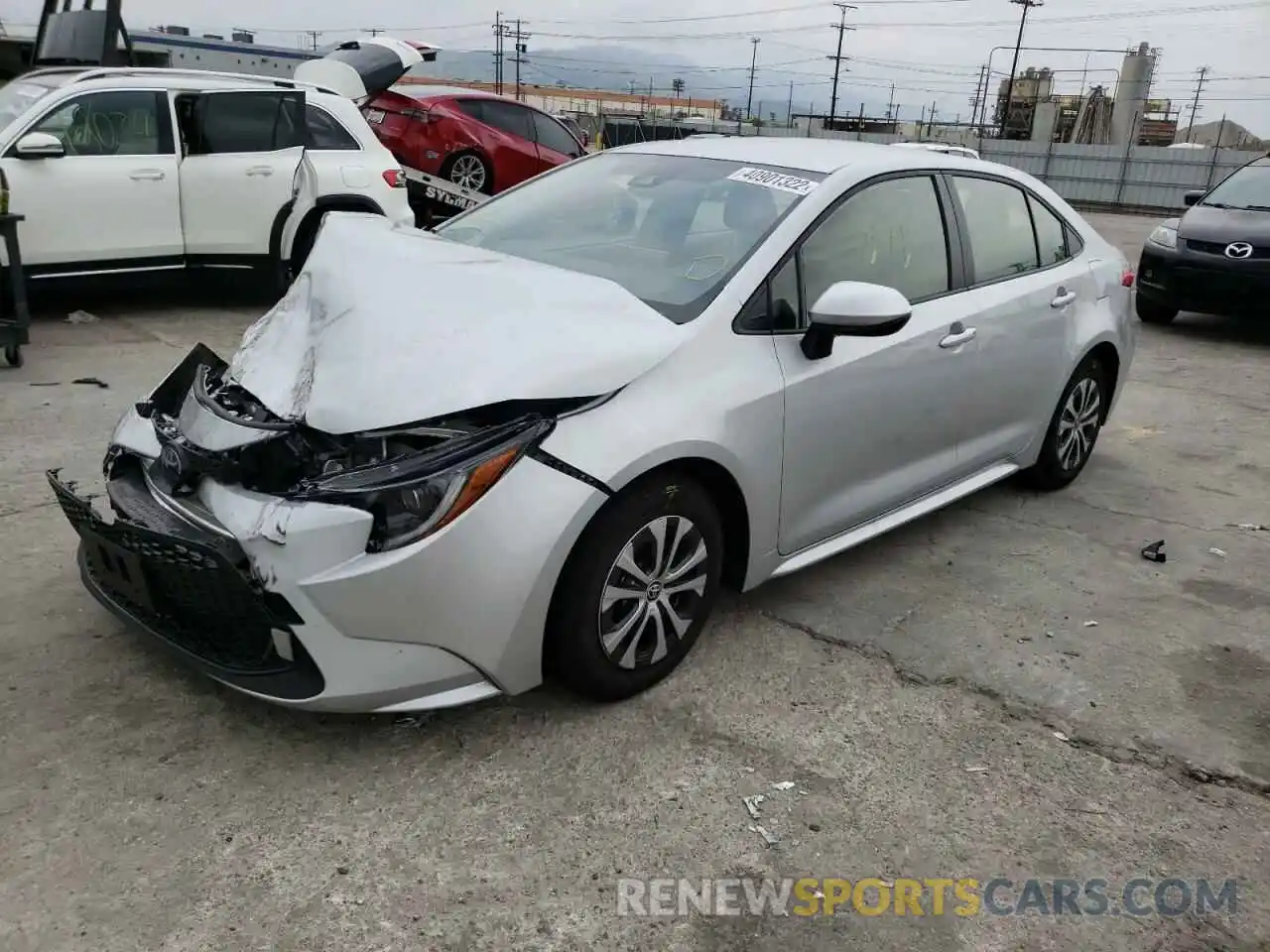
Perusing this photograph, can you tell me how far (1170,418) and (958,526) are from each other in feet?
9.62

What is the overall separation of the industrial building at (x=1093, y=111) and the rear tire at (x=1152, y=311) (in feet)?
128

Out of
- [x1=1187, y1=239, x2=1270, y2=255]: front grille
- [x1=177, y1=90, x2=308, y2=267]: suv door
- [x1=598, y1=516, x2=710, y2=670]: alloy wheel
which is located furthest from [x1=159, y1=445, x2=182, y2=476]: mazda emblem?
[x1=1187, y1=239, x2=1270, y2=255]: front grille

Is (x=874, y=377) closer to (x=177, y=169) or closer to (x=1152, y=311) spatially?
(x=177, y=169)

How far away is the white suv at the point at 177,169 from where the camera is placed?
707 cm

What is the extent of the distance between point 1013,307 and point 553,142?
9.63 m

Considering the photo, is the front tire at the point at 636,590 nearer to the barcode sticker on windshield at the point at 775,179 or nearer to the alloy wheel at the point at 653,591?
the alloy wheel at the point at 653,591

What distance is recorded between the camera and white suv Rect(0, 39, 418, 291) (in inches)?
278

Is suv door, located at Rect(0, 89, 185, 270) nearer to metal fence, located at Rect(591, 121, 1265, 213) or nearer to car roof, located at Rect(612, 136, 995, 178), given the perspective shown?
car roof, located at Rect(612, 136, 995, 178)

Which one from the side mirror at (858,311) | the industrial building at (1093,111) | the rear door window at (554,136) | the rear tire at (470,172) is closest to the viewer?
the side mirror at (858,311)

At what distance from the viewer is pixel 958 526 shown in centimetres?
A: 460

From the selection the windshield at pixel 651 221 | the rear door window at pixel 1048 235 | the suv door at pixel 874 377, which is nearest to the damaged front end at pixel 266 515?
the windshield at pixel 651 221

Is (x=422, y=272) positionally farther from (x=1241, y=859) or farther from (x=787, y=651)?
(x=1241, y=859)

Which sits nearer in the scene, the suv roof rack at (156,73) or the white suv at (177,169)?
the white suv at (177,169)

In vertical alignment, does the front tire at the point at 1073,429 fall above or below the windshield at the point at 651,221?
below
